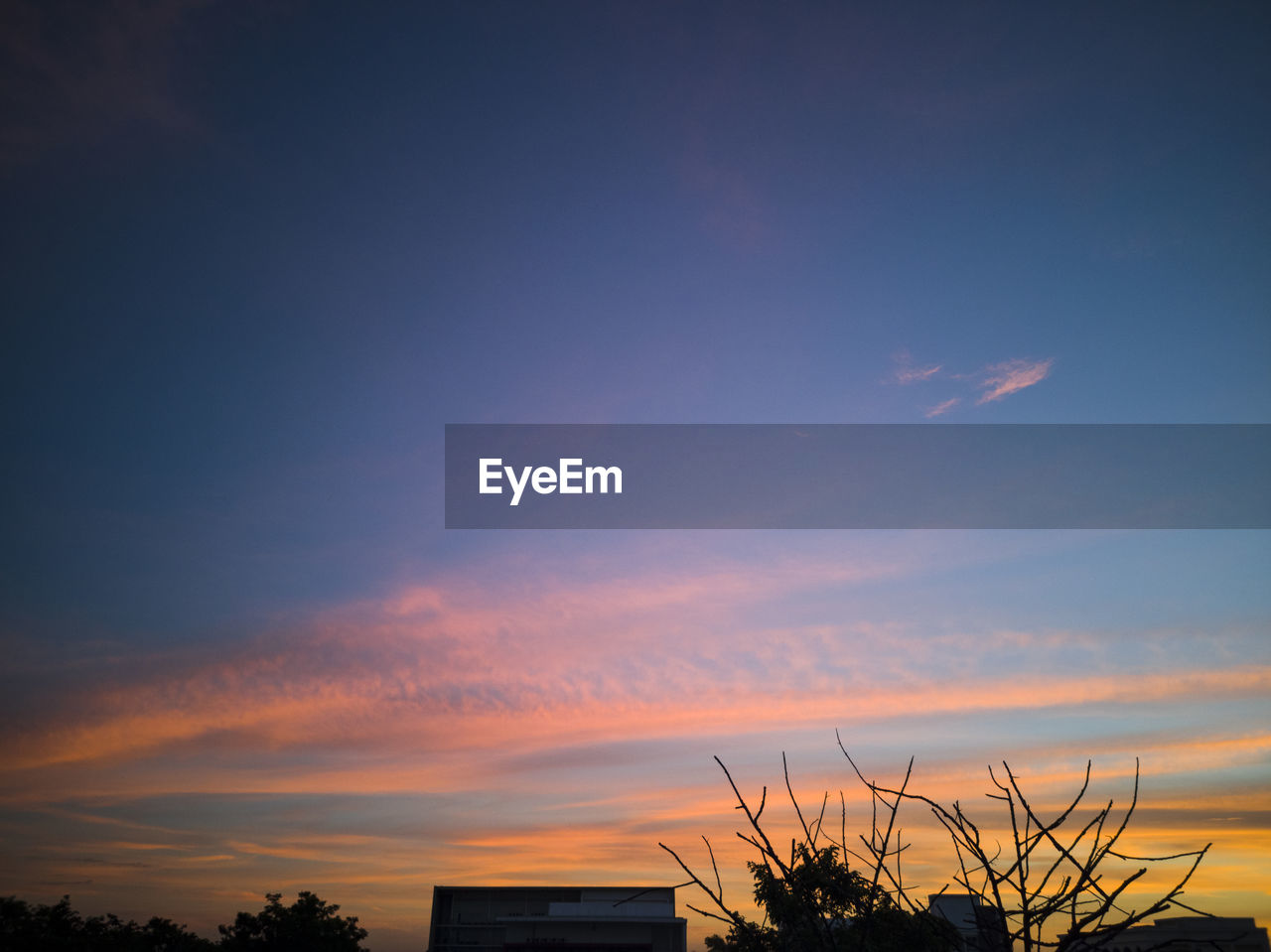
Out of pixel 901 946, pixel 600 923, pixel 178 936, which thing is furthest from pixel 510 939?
pixel 901 946

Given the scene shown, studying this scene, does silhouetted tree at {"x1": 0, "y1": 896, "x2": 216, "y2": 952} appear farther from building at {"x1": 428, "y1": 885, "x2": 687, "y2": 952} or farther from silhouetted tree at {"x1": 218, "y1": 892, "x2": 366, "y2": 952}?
building at {"x1": 428, "y1": 885, "x2": 687, "y2": 952}

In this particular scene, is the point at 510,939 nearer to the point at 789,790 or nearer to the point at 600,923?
the point at 600,923

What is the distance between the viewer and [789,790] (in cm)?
409

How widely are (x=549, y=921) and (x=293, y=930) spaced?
22.4m

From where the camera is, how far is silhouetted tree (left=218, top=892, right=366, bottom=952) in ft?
206

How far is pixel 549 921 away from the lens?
56.1 metres

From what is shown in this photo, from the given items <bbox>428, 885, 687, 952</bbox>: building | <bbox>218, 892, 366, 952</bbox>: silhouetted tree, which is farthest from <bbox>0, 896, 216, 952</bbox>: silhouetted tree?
<bbox>428, 885, 687, 952</bbox>: building

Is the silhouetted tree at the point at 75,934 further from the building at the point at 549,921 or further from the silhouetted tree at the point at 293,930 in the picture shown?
the building at the point at 549,921

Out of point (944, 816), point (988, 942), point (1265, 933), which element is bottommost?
point (1265, 933)

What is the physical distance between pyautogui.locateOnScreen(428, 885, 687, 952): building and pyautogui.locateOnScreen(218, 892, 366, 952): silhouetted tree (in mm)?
7954

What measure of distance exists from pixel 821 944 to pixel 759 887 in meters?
28.0

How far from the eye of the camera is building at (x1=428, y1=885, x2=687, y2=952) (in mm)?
54406

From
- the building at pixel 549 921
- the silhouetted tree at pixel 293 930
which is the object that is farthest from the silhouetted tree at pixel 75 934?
the building at pixel 549 921

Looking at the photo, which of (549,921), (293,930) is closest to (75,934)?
(293,930)
